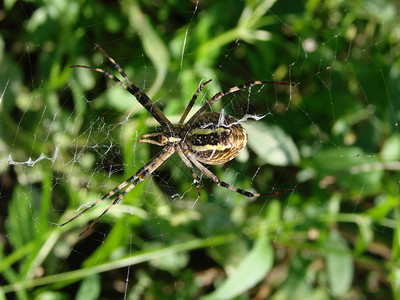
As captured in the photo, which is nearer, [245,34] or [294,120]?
[245,34]

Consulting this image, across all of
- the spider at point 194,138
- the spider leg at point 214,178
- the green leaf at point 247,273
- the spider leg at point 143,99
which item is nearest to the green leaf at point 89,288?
the spider at point 194,138

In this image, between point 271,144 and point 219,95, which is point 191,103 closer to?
point 219,95

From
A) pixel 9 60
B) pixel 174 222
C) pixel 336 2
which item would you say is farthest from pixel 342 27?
pixel 9 60

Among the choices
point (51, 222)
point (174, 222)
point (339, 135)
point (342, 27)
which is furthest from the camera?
point (342, 27)

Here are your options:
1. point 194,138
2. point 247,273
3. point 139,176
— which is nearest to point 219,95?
point 194,138

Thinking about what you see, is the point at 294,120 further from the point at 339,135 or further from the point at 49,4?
the point at 49,4

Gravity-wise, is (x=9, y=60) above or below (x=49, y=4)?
below

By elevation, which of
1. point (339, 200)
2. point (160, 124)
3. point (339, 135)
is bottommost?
point (339, 200)
